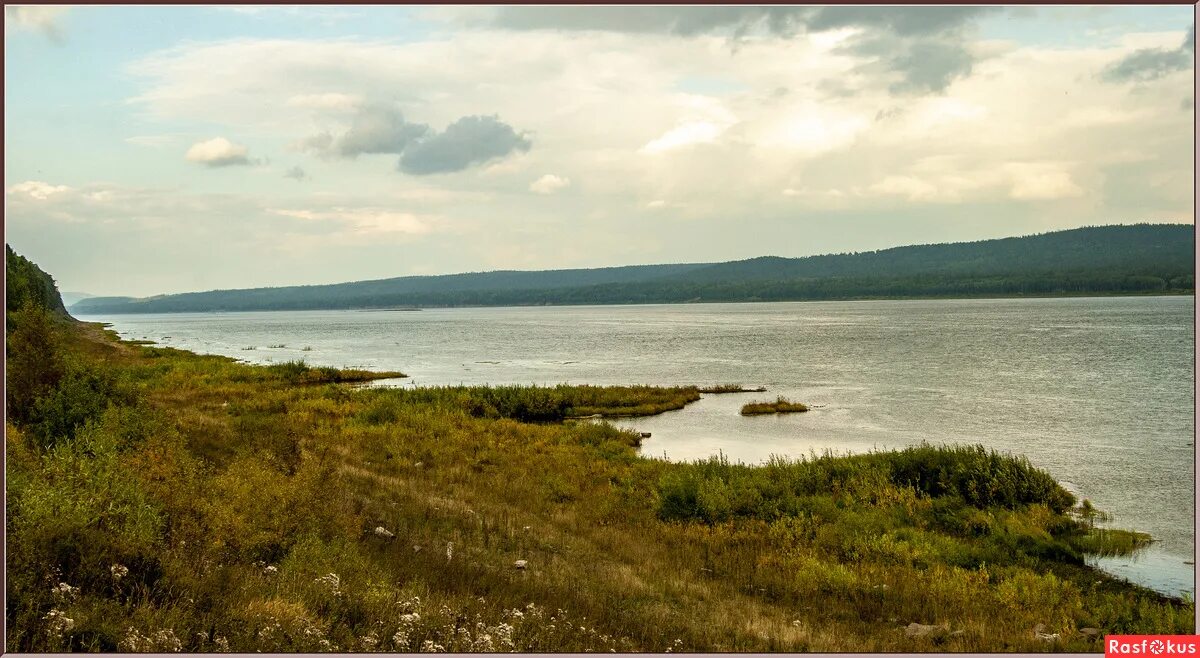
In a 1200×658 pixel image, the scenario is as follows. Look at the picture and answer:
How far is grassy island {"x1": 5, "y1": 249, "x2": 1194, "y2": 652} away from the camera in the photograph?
9.44m

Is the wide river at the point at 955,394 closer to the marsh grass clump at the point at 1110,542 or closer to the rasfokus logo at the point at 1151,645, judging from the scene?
the marsh grass clump at the point at 1110,542

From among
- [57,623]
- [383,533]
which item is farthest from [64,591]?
[383,533]

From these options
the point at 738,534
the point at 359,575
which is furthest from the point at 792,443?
the point at 359,575

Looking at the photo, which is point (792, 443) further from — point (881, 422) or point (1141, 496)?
point (1141, 496)

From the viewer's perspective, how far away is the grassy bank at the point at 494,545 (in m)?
9.45

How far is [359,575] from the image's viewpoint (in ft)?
40.1

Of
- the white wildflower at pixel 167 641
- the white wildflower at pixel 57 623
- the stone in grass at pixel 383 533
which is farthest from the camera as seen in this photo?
the stone in grass at pixel 383 533

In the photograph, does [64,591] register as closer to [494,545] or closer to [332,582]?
[332,582]

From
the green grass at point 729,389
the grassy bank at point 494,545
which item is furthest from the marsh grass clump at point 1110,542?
the green grass at point 729,389

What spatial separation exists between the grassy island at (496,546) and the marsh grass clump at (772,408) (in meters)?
19.4

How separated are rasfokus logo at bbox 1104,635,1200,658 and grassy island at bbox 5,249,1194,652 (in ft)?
9.65

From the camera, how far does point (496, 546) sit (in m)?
17.0

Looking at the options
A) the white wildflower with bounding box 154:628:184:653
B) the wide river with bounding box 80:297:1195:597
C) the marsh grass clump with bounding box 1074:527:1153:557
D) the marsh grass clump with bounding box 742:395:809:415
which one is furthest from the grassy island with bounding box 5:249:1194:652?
the marsh grass clump with bounding box 742:395:809:415

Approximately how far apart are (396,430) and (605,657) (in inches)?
1116
